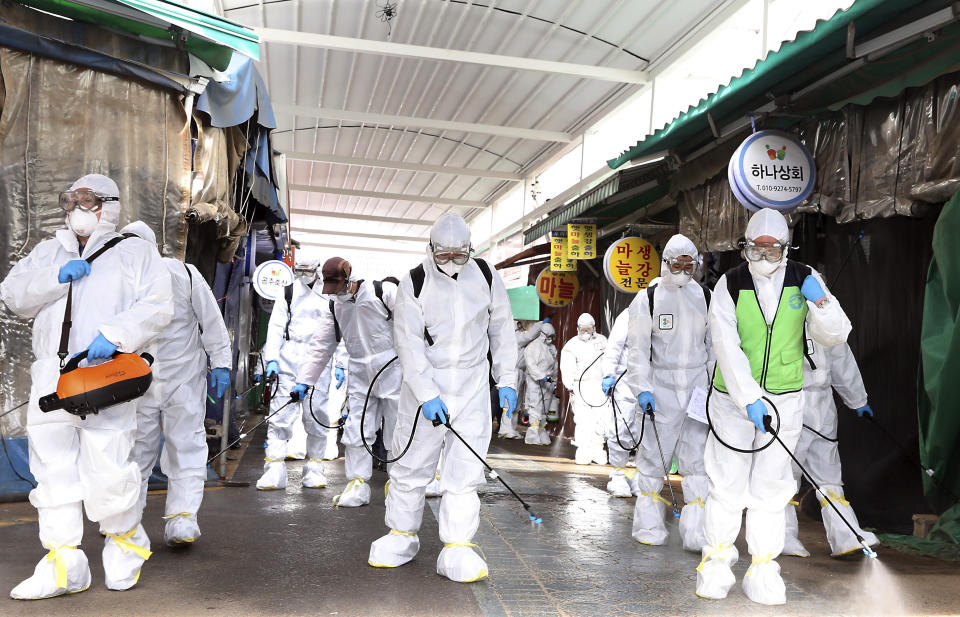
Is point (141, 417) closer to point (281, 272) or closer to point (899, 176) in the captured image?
point (899, 176)

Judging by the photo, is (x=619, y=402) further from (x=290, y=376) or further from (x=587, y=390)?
(x=290, y=376)

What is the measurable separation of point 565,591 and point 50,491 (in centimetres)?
278

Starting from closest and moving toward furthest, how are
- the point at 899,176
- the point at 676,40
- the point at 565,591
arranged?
the point at 565,591 → the point at 899,176 → the point at 676,40

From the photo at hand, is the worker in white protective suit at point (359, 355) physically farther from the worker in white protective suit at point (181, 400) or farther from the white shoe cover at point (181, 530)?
the white shoe cover at point (181, 530)

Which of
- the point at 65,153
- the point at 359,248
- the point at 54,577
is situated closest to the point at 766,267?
the point at 54,577

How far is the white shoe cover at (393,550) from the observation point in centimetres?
510

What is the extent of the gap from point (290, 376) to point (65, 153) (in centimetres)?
292

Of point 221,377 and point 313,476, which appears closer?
point 221,377

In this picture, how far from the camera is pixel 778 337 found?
490 cm

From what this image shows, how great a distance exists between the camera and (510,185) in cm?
2153

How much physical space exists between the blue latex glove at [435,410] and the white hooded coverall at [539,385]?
1022 cm

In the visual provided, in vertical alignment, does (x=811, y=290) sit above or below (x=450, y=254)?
below

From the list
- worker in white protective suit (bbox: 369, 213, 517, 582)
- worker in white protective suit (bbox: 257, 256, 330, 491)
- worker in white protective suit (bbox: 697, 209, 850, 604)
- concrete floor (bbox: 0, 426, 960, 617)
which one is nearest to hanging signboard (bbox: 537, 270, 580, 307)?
worker in white protective suit (bbox: 257, 256, 330, 491)

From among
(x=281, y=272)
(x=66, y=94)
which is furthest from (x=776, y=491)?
(x=281, y=272)
